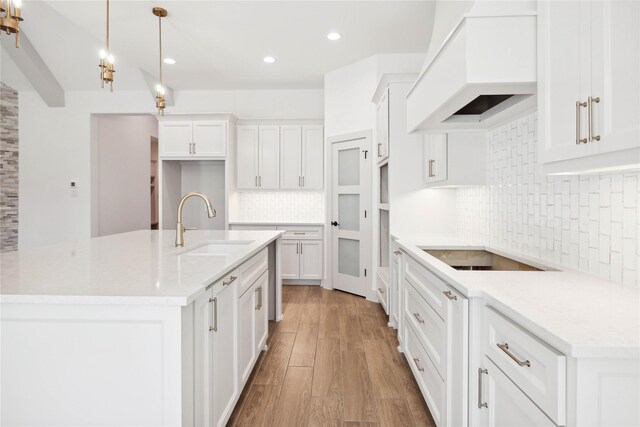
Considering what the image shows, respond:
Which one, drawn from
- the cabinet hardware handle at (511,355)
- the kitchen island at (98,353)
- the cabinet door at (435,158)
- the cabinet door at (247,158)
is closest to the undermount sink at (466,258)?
the cabinet door at (435,158)

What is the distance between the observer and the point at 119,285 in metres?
1.35

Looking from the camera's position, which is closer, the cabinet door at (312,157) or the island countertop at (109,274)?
the island countertop at (109,274)

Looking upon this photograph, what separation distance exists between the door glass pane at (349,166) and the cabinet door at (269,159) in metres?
1.08

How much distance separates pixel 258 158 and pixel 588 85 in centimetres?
484

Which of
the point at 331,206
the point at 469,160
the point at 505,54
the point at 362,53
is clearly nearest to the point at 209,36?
the point at 362,53

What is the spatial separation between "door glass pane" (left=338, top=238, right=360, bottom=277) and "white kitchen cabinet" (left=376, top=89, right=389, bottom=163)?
3.93ft

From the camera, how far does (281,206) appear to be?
5961 mm

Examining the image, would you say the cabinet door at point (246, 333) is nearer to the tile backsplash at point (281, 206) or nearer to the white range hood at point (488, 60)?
the white range hood at point (488, 60)

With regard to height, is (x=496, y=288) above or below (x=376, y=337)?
above

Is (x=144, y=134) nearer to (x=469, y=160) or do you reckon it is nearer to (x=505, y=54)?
(x=469, y=160)

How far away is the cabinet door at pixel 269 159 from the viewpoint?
219 inches

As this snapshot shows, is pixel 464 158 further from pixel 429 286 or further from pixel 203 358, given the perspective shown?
pixel 203 358

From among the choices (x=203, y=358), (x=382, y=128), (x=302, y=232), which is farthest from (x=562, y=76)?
(x=302, y=232)

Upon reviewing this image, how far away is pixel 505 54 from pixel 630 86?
0.60m
